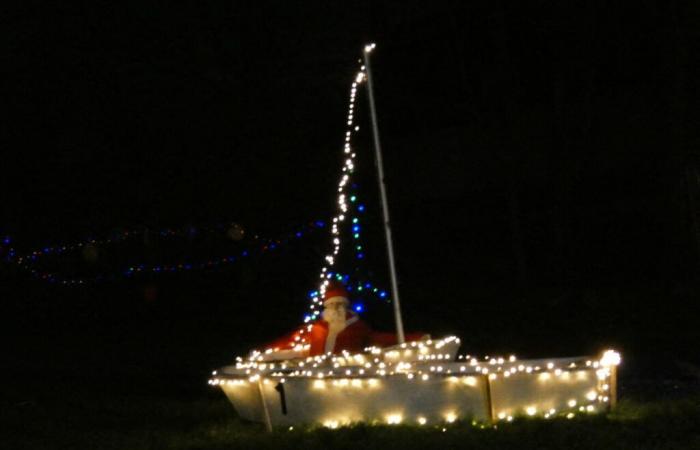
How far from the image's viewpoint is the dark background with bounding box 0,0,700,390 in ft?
68.9

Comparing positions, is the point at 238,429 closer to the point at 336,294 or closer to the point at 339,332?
the point at 339,332

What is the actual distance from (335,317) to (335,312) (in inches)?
1.8

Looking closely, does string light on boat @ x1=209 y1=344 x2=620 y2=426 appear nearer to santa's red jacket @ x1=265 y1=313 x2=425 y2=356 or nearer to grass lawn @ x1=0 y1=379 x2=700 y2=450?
Answer: grass lawn @ x1=0 y1=379 x2=700 y2=450

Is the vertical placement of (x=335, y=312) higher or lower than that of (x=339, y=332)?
higher

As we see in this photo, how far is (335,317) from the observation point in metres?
11.9

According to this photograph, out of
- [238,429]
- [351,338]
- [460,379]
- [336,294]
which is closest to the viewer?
[460,379]

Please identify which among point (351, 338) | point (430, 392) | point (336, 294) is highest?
point (336, 294)

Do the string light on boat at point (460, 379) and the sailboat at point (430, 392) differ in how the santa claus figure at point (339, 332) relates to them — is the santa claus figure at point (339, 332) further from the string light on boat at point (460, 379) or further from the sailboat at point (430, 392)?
the sailboat at point (430, 392)

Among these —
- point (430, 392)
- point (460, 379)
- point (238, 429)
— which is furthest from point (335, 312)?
point (460, 379)

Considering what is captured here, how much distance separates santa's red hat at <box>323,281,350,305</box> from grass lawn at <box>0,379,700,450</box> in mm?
1339

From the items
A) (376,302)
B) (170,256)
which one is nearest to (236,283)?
(170,256)

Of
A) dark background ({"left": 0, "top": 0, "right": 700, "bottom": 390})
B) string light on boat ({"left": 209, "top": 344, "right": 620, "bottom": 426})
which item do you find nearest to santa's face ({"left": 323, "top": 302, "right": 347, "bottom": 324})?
string light on boat ({"left": 209, "top": 344, "right": 620, "bottom": 426})

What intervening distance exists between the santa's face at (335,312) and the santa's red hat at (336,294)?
0.13 ft

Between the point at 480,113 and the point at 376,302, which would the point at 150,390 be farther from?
the point at 480,113
